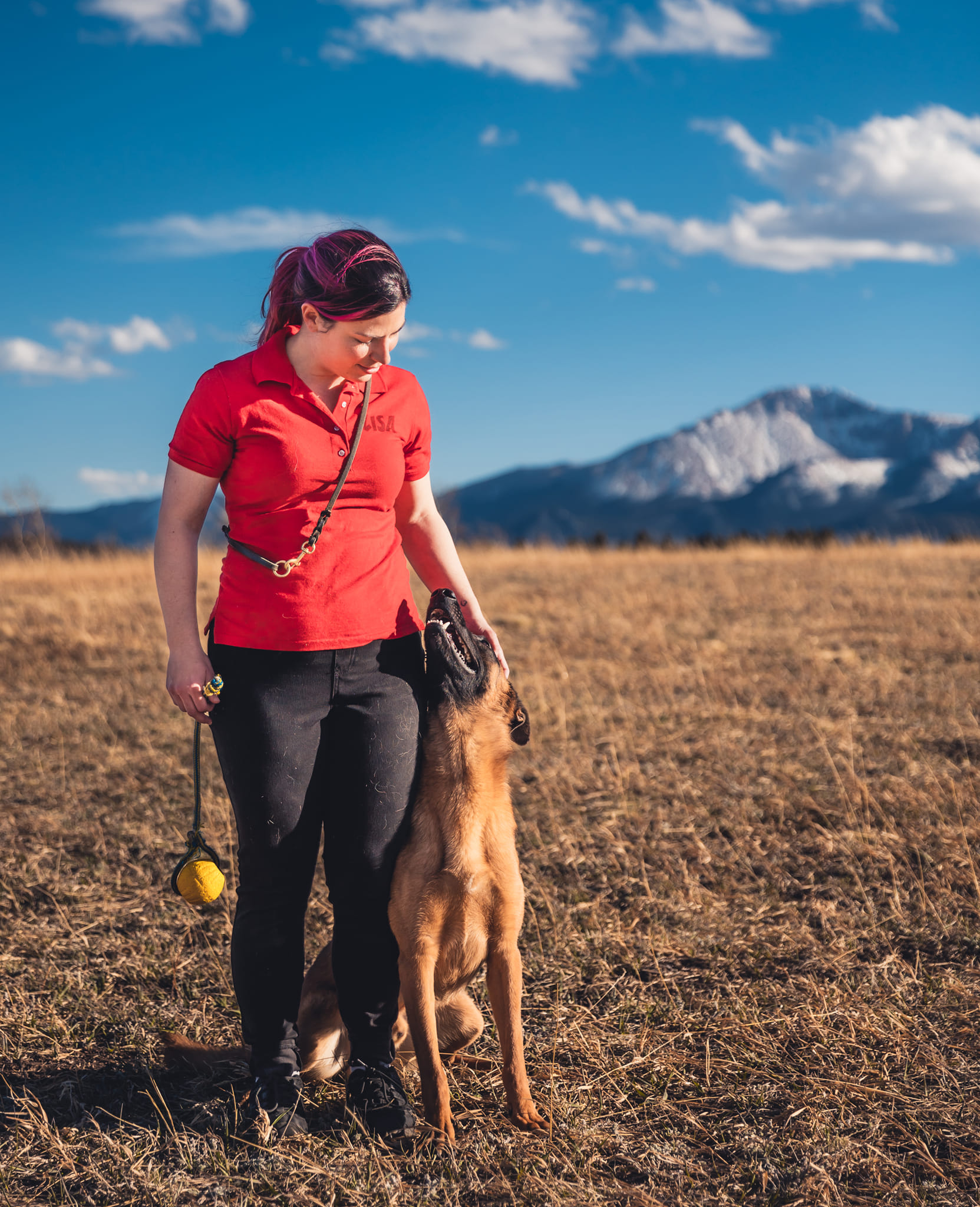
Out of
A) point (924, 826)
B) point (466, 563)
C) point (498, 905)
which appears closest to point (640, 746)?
point (924, 826)

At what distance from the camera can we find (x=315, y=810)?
2447 mm

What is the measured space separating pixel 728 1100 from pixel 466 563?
16.0 meters

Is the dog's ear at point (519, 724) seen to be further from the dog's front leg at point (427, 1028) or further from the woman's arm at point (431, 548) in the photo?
the dog's front leg at point (427, 1028)

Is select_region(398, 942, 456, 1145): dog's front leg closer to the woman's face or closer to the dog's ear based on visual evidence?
the dog's ear

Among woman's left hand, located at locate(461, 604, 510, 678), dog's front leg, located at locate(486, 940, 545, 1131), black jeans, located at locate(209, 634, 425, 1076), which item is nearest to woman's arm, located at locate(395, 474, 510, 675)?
woman's left hand, located at locate(461, 604, 510, 678)

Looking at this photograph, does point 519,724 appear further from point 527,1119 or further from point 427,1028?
point 527,1119

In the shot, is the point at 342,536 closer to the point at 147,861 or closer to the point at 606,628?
the point at 147,861

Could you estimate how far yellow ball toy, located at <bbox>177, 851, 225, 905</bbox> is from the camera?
8.47 ft

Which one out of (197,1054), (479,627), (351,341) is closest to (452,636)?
(479,627)

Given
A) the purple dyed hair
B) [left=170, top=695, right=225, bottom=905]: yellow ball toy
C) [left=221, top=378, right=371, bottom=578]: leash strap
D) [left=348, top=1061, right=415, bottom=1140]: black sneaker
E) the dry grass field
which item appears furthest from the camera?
[left=170, top=695, right=225, bottom=905]: yellow ball toy

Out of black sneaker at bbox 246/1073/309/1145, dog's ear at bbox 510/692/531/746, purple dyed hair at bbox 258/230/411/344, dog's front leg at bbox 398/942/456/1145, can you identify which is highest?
purple dyed hair at bbox 258/230/411/344

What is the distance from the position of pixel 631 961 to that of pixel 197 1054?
1.62m

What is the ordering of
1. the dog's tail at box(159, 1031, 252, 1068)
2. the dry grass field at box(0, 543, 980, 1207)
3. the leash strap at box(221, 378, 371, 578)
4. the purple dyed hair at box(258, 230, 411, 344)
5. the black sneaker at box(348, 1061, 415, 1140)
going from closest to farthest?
the purple dyed hair at box(258, 230, 411, 344) < the leash strap at box(221, 378, 371, 578) < the dry grass field at box(0, 543, 980, 1207) < the black sneaker at box(348, 1061, 415, 1140) < the dog's tail at box(159, 1031, 252, 1068)

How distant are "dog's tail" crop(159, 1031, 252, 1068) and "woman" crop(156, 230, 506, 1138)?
291 mm
